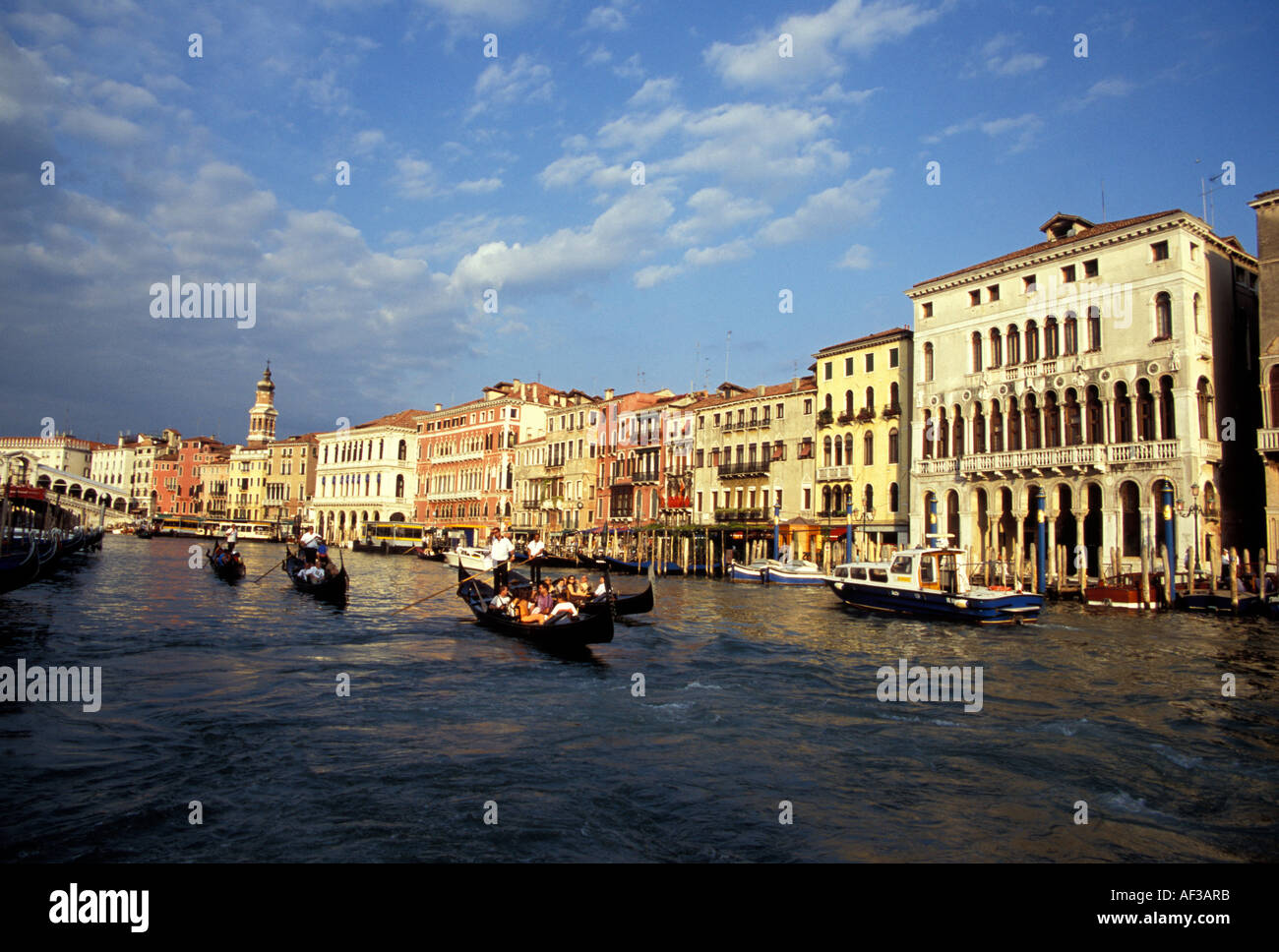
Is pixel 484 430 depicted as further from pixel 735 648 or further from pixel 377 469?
pixel 735 648

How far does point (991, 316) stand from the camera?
31.8m

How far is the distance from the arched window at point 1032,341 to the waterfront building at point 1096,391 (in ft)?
0.13

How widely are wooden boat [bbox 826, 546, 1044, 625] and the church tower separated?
79.5m

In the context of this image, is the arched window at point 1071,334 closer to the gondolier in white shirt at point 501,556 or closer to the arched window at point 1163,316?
the arched window at point 1163,316

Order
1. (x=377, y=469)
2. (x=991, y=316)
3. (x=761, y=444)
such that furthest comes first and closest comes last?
1. (x=377, y=469)
2. (x=761, y=444)
3. (x=991, y=316)

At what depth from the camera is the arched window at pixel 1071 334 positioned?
94.6ft

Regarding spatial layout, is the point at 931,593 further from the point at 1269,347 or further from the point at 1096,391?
the point at 1269,347

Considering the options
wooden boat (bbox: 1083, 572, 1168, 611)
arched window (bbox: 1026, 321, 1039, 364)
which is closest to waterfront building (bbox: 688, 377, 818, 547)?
arched window (bbox: 1026, 321, 1039, 364)

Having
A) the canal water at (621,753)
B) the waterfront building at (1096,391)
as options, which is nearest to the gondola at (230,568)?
the canal water at (621,753)

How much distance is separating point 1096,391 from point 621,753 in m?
26.3

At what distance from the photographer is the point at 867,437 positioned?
37156 mm

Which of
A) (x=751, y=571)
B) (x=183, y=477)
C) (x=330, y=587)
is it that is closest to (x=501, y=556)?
(x=330, y=587)
